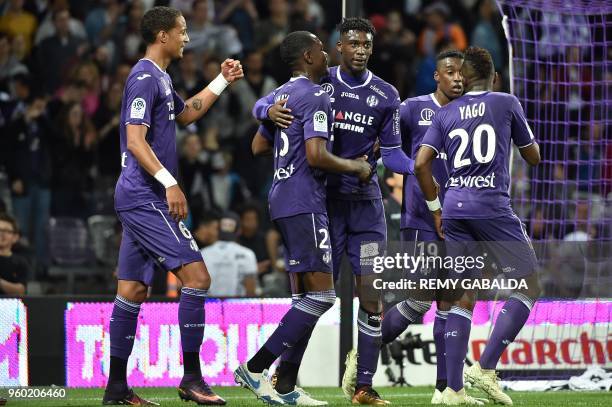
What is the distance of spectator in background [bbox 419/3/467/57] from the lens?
16.4 meters

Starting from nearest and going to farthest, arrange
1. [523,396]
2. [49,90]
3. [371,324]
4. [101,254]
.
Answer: [371,324] < [523,396] < [101,254] < [49,90]

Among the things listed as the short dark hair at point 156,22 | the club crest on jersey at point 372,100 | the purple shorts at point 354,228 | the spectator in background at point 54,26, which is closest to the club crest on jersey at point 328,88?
the club crest on jersey at point 372,100

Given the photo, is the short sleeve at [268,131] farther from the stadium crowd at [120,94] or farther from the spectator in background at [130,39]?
the spectator in background at [130,39]

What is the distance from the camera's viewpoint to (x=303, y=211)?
7.27 metres

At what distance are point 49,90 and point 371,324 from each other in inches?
320

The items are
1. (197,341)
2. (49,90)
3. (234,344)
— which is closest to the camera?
(197,341)

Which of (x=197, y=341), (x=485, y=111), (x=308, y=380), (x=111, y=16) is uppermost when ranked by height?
(x=111, y=16)

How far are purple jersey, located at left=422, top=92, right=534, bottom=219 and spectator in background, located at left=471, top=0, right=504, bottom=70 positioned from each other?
8.88m

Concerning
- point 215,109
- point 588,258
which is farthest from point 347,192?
point 215,109

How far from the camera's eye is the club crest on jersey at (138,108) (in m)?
7.16

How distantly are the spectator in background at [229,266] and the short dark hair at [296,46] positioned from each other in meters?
4.59

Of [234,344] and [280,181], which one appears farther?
[234,344]

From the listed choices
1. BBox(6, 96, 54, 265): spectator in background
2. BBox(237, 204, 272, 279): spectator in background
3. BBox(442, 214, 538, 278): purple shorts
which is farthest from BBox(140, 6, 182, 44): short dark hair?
BBox(6, 96, 54, 265): spectator in background

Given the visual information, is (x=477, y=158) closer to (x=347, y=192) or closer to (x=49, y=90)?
(x=347, y=192)
